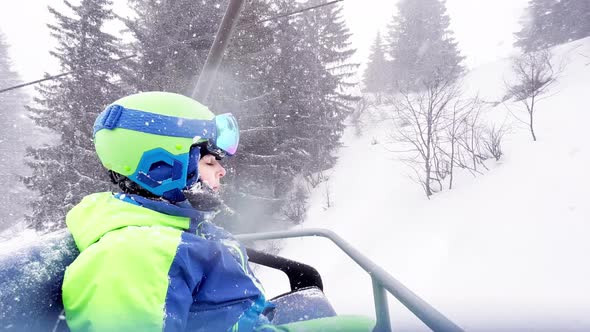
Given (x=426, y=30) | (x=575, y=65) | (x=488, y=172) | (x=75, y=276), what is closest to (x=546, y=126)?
(x=488, y=172)

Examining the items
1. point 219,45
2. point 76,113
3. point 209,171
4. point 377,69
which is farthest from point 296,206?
point 377,69

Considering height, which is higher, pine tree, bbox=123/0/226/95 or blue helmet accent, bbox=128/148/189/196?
pine tree, bbox=123/0/226/95

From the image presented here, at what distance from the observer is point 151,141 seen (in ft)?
5.73

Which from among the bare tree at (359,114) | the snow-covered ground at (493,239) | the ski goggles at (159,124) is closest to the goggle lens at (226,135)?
the ski goggles at (159,124)

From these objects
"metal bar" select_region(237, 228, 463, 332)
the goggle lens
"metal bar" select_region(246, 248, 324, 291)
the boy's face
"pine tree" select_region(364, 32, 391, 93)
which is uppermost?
"pine tree" select_region(364, 32, 391, 93)

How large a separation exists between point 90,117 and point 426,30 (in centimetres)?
3144

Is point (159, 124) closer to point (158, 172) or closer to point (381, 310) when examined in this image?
point (158, 172)

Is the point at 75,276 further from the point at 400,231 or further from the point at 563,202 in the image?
the point at 400,231

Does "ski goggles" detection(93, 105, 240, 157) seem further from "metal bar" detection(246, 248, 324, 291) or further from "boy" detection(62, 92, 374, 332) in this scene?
"metal bar" detection(246, 248, 324, 291)

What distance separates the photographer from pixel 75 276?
1190mm

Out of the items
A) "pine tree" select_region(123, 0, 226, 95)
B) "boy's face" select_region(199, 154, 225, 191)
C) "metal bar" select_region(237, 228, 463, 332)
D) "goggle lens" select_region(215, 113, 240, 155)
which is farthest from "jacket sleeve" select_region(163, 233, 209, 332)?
"pine tree" select_region(123, 0, 226, 95)

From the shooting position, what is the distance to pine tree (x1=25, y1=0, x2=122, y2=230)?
36.2 feet

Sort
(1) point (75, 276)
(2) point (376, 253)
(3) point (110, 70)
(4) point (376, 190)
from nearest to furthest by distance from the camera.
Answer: (1) point (75, 276), (2) point (376, 253), (3) point (110, 70), (4) point (376, 190)

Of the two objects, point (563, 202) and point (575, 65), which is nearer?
point (563, 202)
